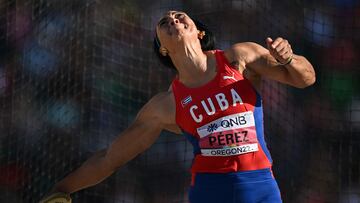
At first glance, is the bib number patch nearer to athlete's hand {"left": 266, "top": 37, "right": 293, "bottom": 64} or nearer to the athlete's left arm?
the athlete's left arm

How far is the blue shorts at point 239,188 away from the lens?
3768 mm

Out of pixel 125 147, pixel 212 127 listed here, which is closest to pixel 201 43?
pixel 212 127

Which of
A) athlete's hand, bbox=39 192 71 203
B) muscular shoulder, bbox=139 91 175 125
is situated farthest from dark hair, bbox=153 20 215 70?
athlete's hand, bbox=39 192 71 203

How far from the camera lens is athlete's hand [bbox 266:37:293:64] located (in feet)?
11.5

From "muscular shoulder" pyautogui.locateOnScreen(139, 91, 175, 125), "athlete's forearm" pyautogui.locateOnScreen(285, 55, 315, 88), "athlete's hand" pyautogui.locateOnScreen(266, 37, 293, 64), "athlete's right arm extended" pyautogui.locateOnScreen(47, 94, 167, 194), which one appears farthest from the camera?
"athlete's right arm extended" pyautogui.locateOnScreen(47, 94, 167, 194)

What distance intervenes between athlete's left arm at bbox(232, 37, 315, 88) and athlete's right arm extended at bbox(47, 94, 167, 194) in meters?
0.42

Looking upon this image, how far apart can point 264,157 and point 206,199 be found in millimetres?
292

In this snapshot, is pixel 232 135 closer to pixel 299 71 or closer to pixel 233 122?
pixel 233 122

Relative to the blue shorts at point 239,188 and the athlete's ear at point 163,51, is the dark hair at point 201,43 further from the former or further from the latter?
the blue shorts at point 239,188

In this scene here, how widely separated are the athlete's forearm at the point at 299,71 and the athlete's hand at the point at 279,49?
88 millimetres

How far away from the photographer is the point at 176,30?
Result: 393 centimetres

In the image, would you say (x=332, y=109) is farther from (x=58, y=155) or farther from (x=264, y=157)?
(x=264, y=157)

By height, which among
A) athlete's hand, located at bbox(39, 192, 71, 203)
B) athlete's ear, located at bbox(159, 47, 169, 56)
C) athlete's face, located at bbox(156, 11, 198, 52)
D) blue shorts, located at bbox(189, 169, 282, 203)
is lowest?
athlete's hand, located at bbox(39, 192, 71, 203)

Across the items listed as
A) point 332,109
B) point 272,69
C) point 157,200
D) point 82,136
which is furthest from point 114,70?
point 272,69
